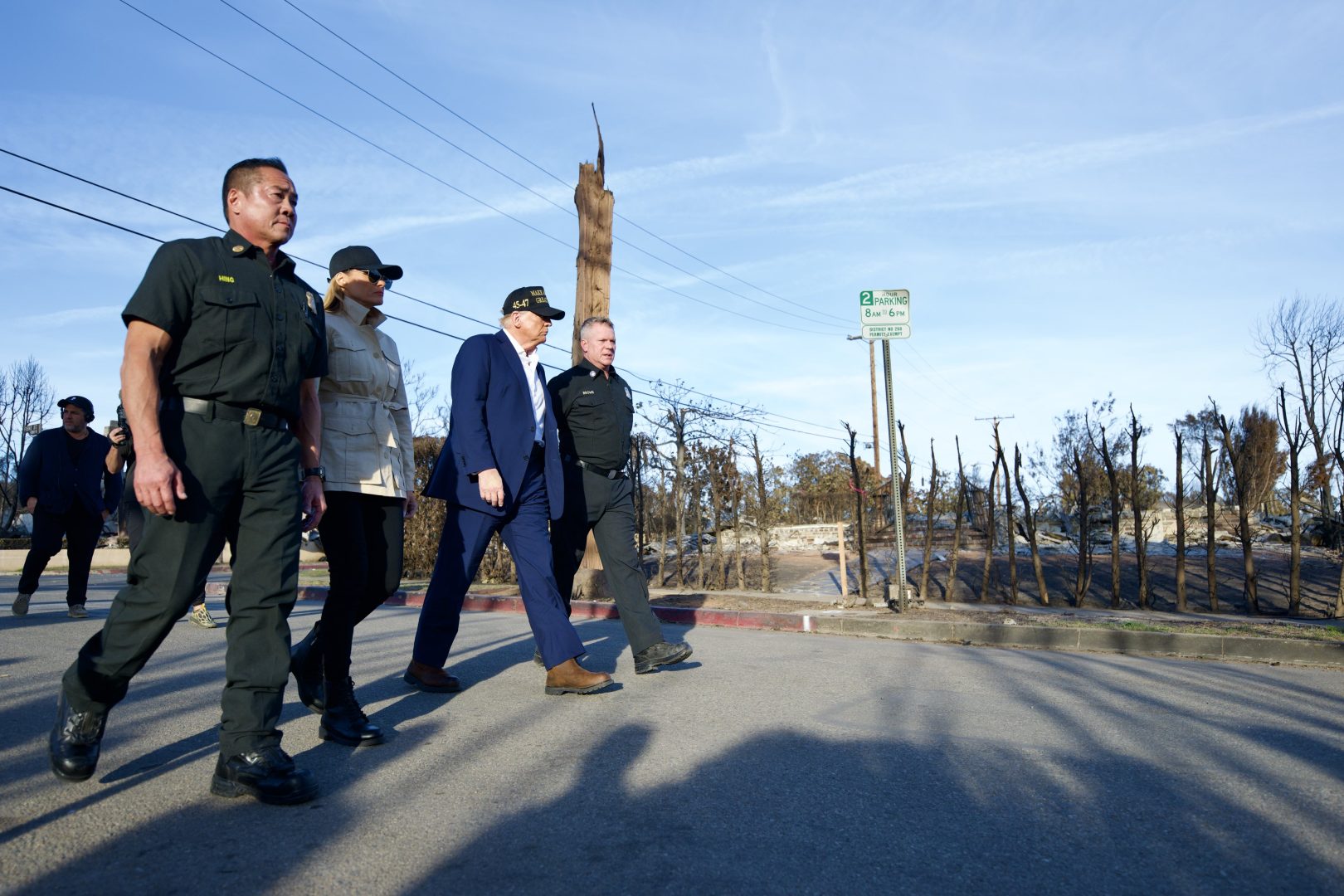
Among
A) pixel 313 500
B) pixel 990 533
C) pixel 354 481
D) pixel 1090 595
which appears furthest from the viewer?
pixel 1090 595

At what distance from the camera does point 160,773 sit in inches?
126

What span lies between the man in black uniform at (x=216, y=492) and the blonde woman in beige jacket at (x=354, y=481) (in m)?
0.73

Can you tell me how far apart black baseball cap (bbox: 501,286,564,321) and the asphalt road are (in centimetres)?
189


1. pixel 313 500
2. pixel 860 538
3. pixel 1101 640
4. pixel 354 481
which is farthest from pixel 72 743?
pixel 860 538

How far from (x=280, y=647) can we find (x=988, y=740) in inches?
103

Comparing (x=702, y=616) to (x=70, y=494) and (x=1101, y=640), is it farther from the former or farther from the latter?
(x=70, y=494)

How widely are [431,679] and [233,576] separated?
5.87ft

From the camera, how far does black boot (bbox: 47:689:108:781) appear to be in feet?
9.74

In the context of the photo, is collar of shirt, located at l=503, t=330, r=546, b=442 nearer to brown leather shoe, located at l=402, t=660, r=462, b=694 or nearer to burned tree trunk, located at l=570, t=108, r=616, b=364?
brown leather shoe, located at l=402, t=660, r=462, b=694

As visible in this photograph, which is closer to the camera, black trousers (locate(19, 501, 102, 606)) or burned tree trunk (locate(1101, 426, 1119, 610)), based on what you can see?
black trousers (locate(19, 501, 102, 606))

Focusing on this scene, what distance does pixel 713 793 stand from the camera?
3.08 m

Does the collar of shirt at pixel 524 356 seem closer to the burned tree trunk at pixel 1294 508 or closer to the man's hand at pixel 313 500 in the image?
the man's hand at pixel 313 500

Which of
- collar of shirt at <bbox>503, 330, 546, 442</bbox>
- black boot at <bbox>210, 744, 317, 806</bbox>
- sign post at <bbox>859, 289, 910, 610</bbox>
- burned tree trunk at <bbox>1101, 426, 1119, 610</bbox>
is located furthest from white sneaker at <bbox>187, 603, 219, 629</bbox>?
burned tree trunk at <bbox>1101, 426, 1119, 610</bbox>

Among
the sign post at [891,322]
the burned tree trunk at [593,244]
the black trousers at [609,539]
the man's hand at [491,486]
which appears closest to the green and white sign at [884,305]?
the sign post at [891,322]
